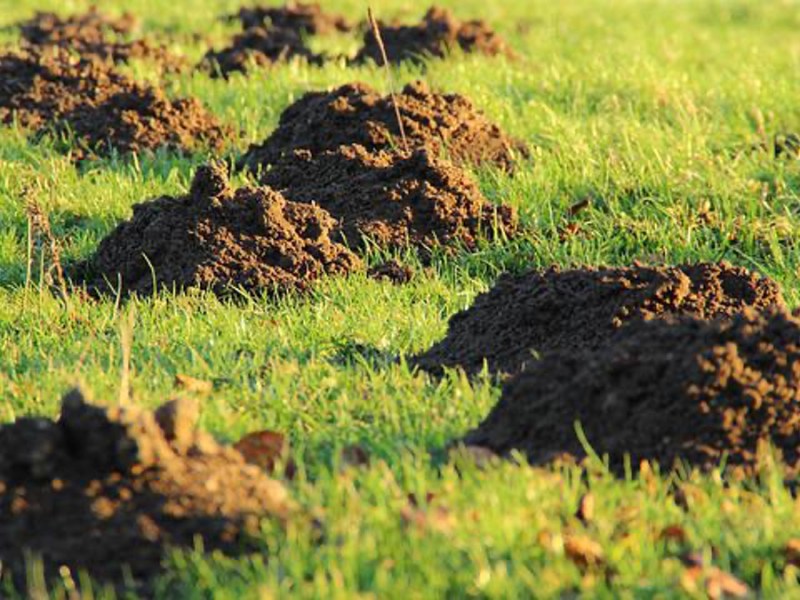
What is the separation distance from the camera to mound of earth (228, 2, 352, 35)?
13570 millimetres

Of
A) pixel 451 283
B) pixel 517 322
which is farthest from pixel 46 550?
pixel 451 283

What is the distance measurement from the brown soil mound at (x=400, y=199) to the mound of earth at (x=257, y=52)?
10.3 feet

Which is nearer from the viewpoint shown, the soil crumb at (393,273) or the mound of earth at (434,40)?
the soil crumb at (393,273)

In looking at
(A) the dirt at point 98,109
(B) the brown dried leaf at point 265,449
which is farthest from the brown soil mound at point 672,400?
(A) the dirt at point 98,109

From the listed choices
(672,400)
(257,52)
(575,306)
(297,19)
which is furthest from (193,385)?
(297,19)

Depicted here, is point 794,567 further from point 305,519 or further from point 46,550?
point 46,550

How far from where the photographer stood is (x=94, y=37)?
12.7 m

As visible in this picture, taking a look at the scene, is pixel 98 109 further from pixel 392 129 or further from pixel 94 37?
pixel 94 37

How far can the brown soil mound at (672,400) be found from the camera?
173 inches

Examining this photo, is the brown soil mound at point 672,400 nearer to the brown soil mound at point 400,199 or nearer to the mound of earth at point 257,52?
the brown soil mound at point 400,199

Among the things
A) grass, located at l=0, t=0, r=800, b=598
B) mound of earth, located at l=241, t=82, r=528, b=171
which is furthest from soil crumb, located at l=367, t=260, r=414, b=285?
mound of earth, located at l=241, t=82, r=528, b=171

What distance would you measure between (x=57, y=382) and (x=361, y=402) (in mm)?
1075

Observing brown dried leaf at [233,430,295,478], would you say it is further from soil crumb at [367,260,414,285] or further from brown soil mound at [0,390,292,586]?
soil crumb at [367,260,414,285]

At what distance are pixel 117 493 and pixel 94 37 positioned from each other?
9.40 meters
